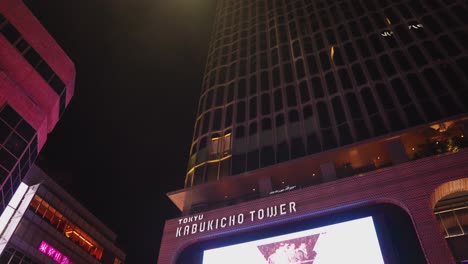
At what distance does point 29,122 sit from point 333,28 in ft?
98.7

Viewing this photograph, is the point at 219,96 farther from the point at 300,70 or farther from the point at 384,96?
the point at 384,96

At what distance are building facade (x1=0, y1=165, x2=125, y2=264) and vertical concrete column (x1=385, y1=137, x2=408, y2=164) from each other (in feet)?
121

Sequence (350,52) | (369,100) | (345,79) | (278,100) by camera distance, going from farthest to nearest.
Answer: (350,52) → (278,100) → (345,79) → (369,100)

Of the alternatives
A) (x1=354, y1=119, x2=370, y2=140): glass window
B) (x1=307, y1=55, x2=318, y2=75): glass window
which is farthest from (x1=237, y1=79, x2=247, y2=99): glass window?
(x1=354, y1=119, x2=370, y2=140): glass window

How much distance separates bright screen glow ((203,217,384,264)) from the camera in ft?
55.6

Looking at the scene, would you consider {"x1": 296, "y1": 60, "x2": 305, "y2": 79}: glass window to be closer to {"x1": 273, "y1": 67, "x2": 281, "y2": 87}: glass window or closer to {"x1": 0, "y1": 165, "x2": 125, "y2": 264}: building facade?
{"x1": 273, "y1": 67, "x2": 281, "y2": 87}: glass window

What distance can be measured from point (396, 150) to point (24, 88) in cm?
3220

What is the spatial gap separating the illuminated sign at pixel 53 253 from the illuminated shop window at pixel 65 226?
2.83 metres

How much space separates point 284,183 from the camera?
82.6 ft

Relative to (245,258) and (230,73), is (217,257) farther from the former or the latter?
(230,73)

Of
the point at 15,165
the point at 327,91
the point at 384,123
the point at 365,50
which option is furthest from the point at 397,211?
the point at 15,165

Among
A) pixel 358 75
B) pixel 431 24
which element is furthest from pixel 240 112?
pixel 431 24

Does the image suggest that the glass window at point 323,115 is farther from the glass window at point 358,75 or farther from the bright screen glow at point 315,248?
the bright screen glow at point 315,248

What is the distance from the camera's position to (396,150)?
22.1m
